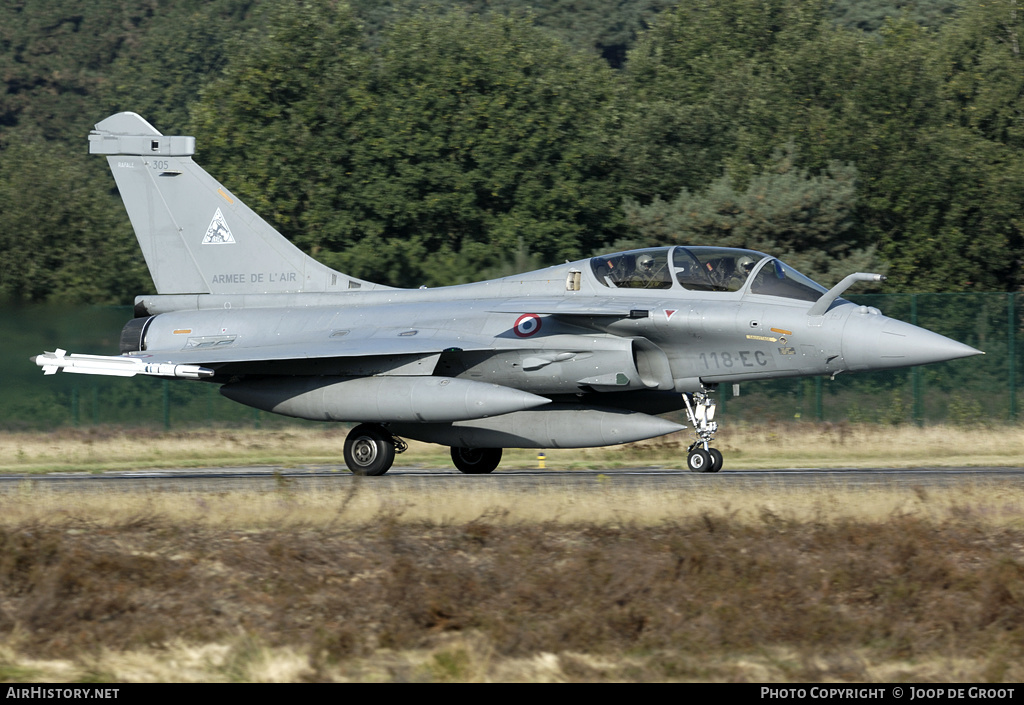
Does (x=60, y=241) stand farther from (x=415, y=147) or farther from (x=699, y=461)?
(x=699, y=461)

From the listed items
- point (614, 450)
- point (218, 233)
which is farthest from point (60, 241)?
point (614, 450)

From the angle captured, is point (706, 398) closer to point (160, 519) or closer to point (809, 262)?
point (160, 519)

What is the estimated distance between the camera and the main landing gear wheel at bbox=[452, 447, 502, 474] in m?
17.3

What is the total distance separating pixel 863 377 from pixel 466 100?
50.2 feet

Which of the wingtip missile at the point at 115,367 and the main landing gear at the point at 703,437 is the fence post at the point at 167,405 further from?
the main landing gear at the point at 703,437

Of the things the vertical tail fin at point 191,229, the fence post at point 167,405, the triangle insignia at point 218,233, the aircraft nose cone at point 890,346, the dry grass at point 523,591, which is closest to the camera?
the dry grass at point 523,591

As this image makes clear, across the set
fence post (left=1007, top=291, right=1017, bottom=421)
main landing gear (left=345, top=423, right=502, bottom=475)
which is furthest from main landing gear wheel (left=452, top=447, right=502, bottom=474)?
fence post (left=1007, top=291, right=1017, bottom=421)

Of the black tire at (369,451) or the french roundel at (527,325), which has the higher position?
the french roundel at (527,325)

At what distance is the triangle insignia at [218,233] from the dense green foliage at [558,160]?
12.0 m

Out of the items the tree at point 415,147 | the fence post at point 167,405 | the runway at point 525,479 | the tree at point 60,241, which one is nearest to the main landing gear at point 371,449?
the runway at point 525,479

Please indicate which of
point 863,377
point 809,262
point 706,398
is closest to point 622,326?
point 706,398

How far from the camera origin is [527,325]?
51.8 feet

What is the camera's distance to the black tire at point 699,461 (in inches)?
602

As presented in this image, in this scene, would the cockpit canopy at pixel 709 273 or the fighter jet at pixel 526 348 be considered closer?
the fighter jet at pixel 526 348
